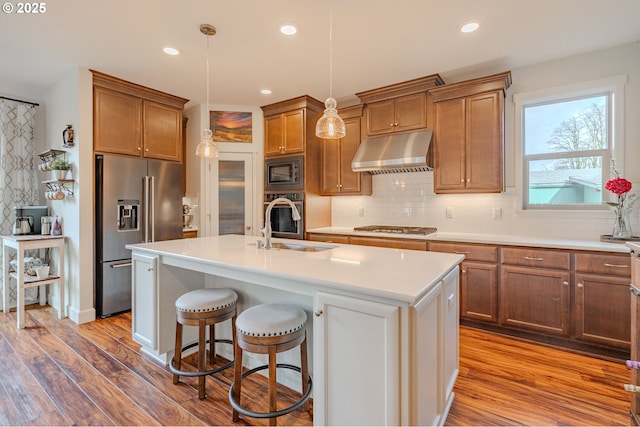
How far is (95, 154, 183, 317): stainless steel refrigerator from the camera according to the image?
334 centimetres

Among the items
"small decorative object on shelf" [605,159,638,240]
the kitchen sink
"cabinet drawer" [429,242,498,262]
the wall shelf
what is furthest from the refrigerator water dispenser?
"small decorative object on shelf" [605,159,638,240]

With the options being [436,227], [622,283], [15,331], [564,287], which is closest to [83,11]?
[15,331]

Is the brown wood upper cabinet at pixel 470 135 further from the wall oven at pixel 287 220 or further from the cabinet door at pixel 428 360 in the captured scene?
the cabinet door at pixel 428 360

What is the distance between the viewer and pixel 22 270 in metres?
3.17

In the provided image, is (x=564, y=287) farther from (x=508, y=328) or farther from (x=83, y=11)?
(x=83, y=11)

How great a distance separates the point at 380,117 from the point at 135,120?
2920 mm

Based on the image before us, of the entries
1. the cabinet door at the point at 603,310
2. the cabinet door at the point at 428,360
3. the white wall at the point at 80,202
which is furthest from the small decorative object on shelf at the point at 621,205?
the white wall at the point at 80,202

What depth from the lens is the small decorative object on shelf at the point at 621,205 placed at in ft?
8.66

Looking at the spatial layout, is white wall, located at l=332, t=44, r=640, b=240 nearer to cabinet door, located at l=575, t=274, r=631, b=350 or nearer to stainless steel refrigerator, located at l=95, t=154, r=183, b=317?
cabinet door, located at l=575, t=274, r=631, b=350

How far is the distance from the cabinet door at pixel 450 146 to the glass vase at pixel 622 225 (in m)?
1.28

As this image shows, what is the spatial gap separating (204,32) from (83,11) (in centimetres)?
83

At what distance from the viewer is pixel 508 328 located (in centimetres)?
287

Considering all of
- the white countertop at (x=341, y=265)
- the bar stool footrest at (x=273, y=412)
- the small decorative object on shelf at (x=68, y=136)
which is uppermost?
the small decorative object on shelf at (x=68, y=136)

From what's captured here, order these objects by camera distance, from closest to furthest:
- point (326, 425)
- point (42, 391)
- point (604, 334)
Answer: point (326, 425) < point (42, 391) < point (604, 334)
